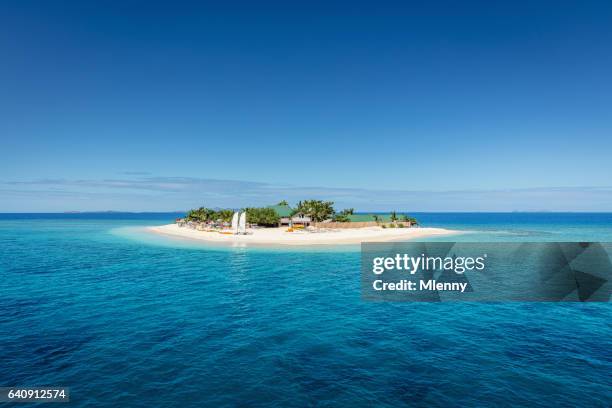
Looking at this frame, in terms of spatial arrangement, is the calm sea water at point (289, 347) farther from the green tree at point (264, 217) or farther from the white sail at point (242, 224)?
the green tree at point (264, 217)

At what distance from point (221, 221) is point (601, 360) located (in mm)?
90591

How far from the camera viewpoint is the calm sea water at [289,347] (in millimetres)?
11133

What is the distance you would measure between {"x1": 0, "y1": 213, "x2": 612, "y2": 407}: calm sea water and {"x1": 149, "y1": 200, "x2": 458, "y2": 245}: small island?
136 ft

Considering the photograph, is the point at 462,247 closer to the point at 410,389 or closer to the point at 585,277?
the point at 585,277

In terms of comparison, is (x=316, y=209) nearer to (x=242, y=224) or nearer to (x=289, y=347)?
(x=242, y=224)

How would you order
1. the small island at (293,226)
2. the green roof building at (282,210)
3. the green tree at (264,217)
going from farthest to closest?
the green roof building at (282,210)
the green tree at (264,217)
the small island at (293,226)

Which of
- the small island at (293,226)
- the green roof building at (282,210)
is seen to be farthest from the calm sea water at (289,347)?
the green roof building at (282,210)

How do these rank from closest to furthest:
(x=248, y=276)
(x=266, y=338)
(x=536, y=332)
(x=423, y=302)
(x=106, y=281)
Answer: (x=266, y=338) < (x=536, y=332) < (x=423, y=302) < (x=106, y=281) < (x=248, y=276)

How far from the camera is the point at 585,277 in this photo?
1293 inches

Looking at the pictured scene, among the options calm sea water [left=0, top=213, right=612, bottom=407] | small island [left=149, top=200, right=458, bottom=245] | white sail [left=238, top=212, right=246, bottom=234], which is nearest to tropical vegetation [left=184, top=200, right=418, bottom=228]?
small island [left=149, top=200, right=458, bottom=245]

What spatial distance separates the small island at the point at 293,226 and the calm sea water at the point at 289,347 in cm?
4153

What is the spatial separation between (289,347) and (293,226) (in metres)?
71.3

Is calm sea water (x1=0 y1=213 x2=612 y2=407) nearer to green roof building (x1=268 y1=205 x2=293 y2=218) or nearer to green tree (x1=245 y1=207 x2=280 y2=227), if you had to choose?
green tree (x1=245 y1=207 x2=280 y2=227)

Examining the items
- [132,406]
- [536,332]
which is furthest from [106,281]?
[536,332]
